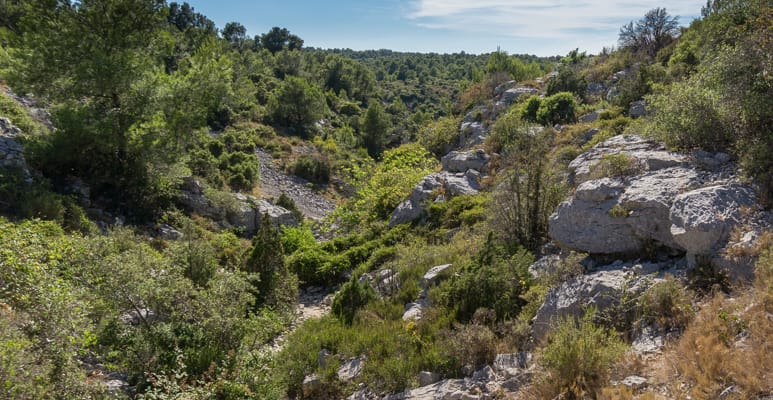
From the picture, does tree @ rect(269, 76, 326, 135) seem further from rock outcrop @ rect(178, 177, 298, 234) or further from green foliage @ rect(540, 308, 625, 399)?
green foliage @ rect(540, 308, 625, 399)

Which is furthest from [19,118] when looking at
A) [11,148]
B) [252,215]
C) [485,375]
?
[485,375]

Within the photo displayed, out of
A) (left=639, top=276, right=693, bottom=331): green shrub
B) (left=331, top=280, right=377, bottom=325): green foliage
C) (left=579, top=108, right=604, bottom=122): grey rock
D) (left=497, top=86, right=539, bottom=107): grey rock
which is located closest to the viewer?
(left=639, top=276, right=693, bottom=331): green shrub

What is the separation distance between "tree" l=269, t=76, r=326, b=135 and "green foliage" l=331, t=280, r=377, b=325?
117 ft

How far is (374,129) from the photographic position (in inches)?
1917

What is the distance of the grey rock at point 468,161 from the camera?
1500 cm

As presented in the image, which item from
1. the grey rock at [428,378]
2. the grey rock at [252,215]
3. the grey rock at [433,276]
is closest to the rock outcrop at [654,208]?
the grey rock at [433,276]

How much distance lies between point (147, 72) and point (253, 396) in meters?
11.6

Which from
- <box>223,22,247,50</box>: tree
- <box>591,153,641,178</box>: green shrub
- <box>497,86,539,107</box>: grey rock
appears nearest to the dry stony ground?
<box>497,86,539,107</box>: grey rock

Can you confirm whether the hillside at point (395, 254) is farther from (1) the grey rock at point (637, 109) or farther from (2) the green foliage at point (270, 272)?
(1) the grey rock at point (637, 109)

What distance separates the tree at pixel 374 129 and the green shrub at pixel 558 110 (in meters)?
30.4

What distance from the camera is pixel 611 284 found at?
5789mm

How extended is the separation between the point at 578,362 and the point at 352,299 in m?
4.85

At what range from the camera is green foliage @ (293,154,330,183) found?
3212 centimetres

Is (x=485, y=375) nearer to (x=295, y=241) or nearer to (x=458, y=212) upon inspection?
(x=458, y=212)
